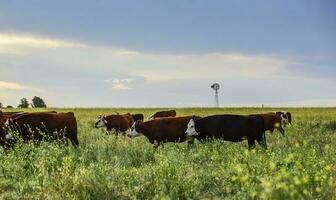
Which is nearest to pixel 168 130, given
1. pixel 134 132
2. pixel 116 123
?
pixel 134 132

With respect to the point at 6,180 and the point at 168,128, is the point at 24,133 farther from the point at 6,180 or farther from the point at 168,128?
the point at 6,180

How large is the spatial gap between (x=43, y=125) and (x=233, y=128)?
21.5 ft

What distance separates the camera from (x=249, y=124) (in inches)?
770

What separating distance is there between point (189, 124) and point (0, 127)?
258 inches

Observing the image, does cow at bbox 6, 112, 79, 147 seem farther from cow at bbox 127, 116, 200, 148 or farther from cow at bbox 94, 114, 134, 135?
cow at bbox 94, 114, 134, 135

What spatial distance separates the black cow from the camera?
19391mm

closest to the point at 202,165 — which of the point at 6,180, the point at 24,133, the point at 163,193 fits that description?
the point at 163,193

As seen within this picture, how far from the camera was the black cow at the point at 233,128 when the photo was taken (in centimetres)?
1939

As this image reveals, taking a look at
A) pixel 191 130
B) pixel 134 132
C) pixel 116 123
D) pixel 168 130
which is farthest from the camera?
pixel 116 123

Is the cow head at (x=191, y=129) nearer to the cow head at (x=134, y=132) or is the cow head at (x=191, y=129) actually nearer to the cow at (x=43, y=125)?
the cow head at (x=134, y=132)

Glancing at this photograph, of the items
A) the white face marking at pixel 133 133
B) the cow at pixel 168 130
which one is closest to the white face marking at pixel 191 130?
the cow at pixel 168 130

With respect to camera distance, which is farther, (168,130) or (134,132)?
(134,132)

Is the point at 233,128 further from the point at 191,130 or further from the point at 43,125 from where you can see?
the point at 43,125

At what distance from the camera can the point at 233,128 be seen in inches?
763
